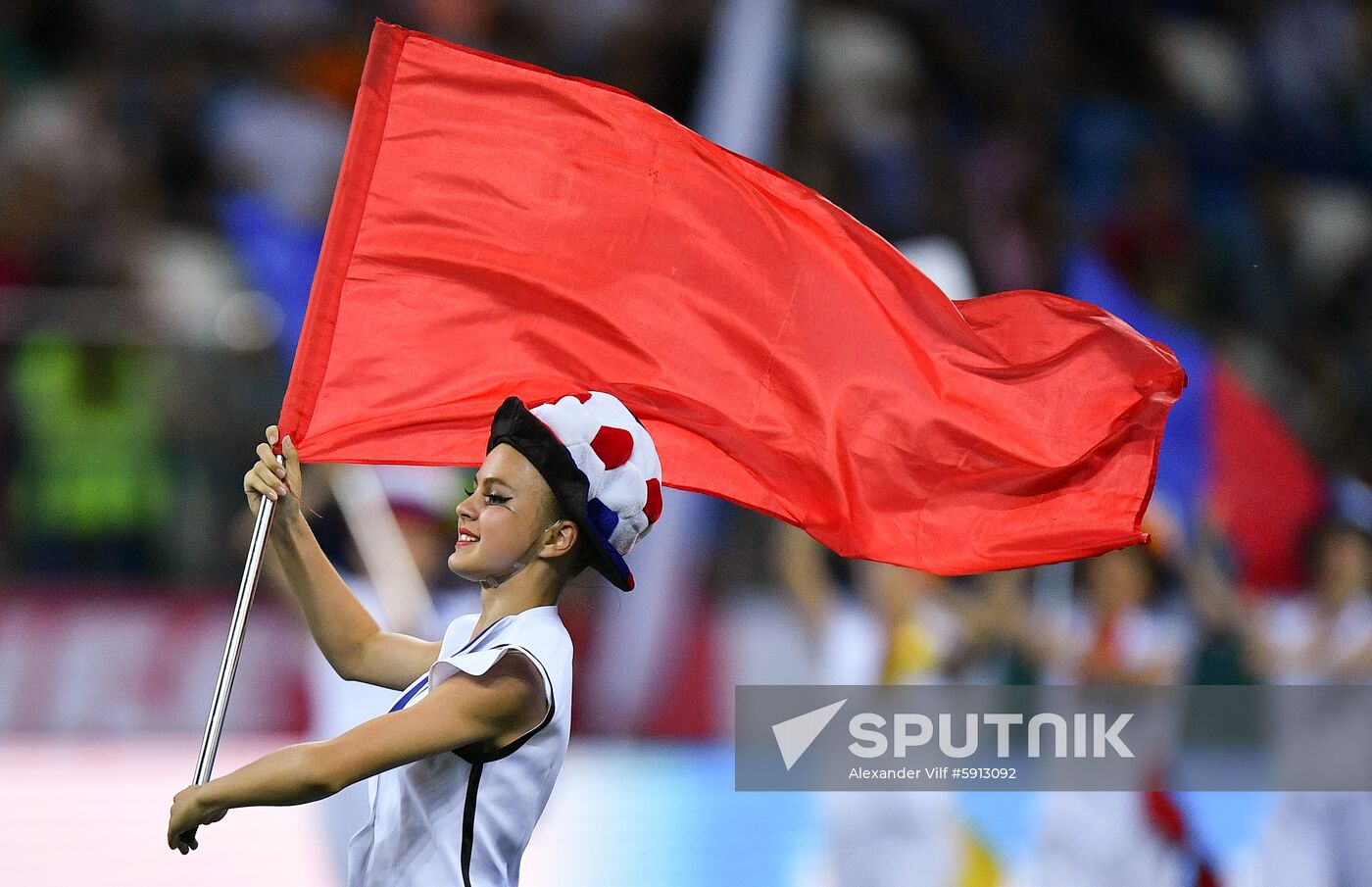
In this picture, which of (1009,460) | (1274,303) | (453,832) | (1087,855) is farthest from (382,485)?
(1274,303)

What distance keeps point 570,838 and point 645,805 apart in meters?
0.52

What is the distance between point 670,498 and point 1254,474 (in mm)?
2590

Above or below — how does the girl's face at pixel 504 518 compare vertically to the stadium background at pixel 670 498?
below

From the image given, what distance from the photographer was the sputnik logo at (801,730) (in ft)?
21.9

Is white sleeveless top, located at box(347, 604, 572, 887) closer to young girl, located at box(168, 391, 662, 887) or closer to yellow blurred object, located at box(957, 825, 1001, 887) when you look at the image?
young girl, located at box(168, 391, 662, 887)

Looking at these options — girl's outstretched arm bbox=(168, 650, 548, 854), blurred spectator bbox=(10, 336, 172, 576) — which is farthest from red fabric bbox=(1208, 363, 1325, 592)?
girl's outstretched arm bbox=(168, 650, 548, 854)

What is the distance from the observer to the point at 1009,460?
4.30 meters

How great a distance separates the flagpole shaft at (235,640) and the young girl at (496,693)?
0.21ft

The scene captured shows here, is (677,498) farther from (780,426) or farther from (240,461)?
(780,426)

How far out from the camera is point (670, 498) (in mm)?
8734

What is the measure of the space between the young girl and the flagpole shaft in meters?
0.06

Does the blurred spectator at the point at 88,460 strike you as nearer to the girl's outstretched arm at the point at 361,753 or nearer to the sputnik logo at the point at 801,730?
the sputnik logo at the point at 801,730

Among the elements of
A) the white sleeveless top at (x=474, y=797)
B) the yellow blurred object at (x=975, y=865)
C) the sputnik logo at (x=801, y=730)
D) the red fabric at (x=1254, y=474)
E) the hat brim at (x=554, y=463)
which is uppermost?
the red fabric at (x=1254, y=474)

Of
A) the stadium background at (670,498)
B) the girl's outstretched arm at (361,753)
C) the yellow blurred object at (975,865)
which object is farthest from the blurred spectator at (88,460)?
the girl's outstretched arm at (361,753)
